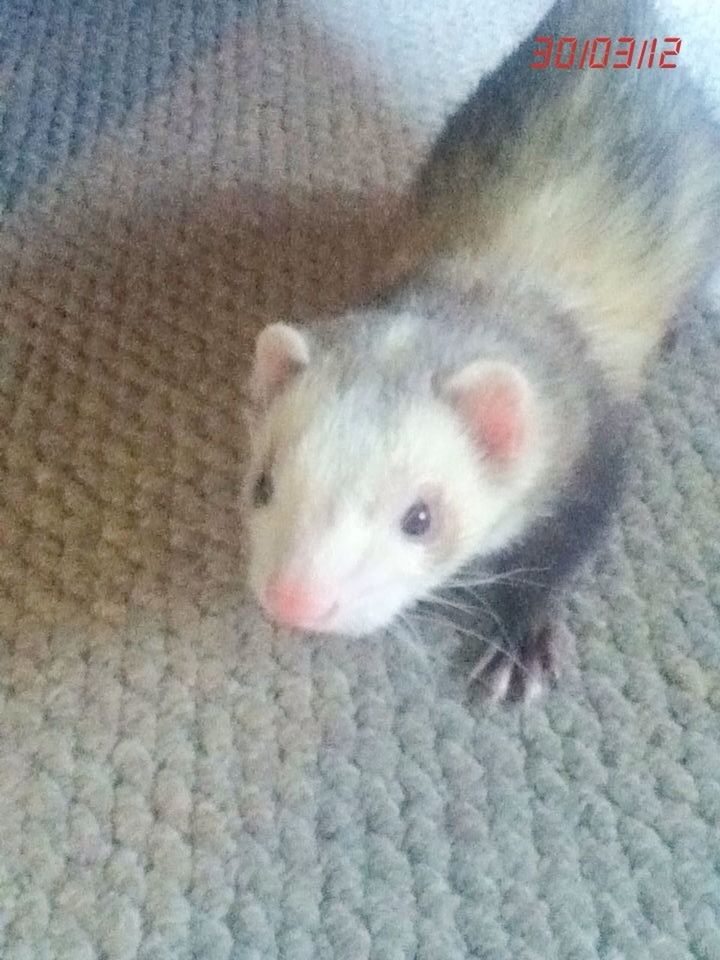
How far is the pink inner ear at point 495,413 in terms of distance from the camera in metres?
0.71

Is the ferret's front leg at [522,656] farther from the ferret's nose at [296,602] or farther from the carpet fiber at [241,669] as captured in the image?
the ferret's nose at [296,602]

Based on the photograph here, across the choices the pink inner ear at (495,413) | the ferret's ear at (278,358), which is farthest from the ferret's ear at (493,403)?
the ferret's ear at (278,358)

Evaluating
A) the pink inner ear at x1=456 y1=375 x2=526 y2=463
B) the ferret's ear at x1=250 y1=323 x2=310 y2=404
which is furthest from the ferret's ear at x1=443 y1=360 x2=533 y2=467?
the ferret's ear at x1=250 y1=323 x2=310 y2=404

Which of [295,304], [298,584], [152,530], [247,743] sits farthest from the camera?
[295,304]

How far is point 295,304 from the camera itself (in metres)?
1.04

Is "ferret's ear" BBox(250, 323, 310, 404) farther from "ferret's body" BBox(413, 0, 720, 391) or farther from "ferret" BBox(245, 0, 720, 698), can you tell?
"ferret's body" BBox(413, 0, 720, 391)

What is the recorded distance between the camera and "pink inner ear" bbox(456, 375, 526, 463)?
0.71m

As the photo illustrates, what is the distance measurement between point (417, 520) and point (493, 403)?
96 millimetres

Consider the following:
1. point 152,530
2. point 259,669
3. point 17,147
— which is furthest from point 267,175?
point 259,669

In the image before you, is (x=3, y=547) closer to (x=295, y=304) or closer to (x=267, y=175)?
(x=295, y=304)

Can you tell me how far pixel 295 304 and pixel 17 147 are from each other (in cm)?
38

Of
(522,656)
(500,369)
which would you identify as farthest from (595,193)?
(522,656)

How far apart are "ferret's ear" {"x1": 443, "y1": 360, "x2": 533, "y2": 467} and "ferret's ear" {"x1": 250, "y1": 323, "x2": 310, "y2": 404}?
0.11 meters

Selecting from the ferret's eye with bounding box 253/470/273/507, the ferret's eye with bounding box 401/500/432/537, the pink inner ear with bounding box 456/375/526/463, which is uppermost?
A: the pink inner ear with bounding box 456/375/526/463
